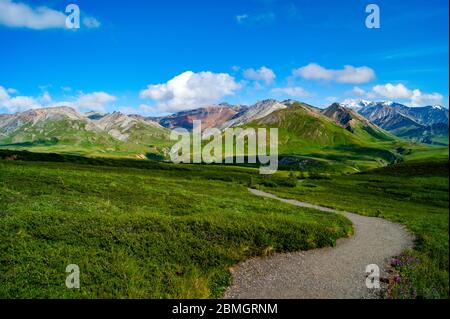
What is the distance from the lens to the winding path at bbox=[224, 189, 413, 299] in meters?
18.4

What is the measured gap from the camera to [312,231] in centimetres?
2914

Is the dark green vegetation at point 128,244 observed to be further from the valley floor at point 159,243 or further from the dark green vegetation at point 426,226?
the dark green vegetation at point 426,226

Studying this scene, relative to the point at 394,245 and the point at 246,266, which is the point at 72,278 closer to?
the point at 246,266

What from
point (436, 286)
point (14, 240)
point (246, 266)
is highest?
point (436, 286)

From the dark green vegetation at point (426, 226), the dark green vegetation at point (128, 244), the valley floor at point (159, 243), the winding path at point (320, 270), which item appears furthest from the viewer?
the dark green vegetation at point (128, 244)

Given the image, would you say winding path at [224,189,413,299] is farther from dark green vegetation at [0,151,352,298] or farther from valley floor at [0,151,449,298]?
dark green vegetation at [0,151,352,298]

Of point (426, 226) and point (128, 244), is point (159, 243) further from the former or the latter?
point (426, 226)

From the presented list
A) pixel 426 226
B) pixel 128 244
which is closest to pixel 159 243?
pixel 128 244

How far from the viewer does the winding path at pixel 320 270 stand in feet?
60.5

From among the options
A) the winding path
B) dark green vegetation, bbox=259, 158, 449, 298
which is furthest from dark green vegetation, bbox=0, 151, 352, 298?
dark green vegetation, bbox=259, 158, 449, 298

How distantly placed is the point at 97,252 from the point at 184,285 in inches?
276

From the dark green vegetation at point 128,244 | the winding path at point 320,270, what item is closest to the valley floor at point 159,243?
the dark green vegetation at point 128,244
